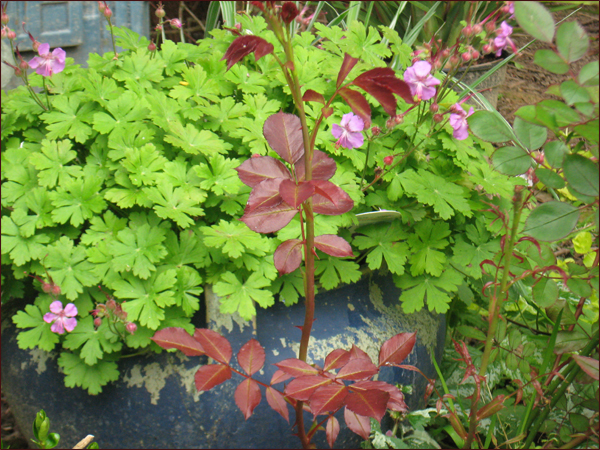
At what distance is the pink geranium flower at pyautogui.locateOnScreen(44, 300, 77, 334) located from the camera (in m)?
1.24

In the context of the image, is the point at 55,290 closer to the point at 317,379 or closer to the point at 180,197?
the point at 180,197

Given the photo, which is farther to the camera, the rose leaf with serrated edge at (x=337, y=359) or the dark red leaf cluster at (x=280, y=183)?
the rose leaf with serrated edge at (x=337, y=359)

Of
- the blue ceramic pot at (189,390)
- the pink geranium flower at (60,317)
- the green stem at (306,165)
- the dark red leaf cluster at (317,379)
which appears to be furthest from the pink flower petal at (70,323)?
the green stem at (306,165)

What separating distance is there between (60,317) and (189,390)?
14.7 inches

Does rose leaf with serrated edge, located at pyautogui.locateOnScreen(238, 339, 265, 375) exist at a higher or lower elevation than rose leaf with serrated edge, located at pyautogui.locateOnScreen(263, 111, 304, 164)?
lower

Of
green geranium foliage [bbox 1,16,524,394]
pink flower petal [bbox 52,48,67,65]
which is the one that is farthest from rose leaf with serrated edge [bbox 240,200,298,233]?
pink flower petal [bbox 52,48,67,65]

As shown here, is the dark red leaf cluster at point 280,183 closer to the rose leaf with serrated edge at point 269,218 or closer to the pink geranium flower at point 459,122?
the rose leaf with serrated edge at point 269,218

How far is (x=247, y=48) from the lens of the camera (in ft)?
1.99

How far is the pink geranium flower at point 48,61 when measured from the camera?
55.5 inches

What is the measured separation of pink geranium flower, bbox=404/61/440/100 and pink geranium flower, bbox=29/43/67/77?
0.98 m

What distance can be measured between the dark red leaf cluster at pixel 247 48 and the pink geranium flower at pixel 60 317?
2.94 feet

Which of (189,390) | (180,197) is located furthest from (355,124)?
(189,390)

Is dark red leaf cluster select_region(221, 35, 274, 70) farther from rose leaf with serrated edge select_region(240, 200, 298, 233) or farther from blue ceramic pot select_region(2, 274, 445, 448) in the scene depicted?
blue ceramic pot select_region(2, 274, 445, 448)

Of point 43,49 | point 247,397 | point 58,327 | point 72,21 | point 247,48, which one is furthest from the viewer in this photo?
point 72,21
